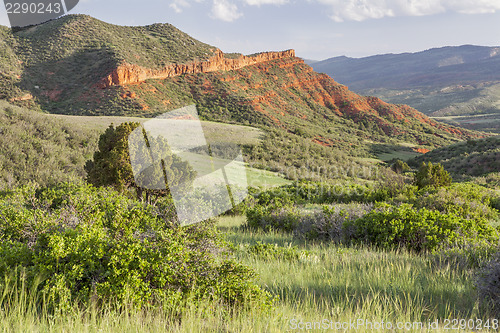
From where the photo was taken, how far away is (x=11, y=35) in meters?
65.1

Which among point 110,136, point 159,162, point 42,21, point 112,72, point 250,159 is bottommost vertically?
point 250,159

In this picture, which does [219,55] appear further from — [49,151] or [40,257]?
[40,257]

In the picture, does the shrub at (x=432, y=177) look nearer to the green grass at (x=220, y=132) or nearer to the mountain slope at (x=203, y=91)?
the mountain slope at (x=203, y=91)

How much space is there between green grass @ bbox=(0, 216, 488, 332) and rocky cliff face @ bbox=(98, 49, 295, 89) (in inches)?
2442

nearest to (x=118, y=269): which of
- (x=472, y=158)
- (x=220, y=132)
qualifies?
(x=220, y=132)

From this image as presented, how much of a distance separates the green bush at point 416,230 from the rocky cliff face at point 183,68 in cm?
6145

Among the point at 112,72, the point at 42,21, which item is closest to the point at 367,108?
the point at 112,72

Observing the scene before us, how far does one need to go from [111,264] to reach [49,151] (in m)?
13.4

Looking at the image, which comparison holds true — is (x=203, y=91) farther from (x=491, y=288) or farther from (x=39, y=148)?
(x=491, y=288)

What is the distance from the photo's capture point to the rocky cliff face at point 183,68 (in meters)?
59.7

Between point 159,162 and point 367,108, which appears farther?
point 367,108

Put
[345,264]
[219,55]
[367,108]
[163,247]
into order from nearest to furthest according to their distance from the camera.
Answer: [163,247]
[345,264]
[219,55]
[367,108]

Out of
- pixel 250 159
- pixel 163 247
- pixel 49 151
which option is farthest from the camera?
pixel 250 159

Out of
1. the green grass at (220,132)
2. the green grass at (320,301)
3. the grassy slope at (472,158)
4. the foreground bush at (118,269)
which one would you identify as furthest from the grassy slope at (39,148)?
the grassy slope at (472,158)
